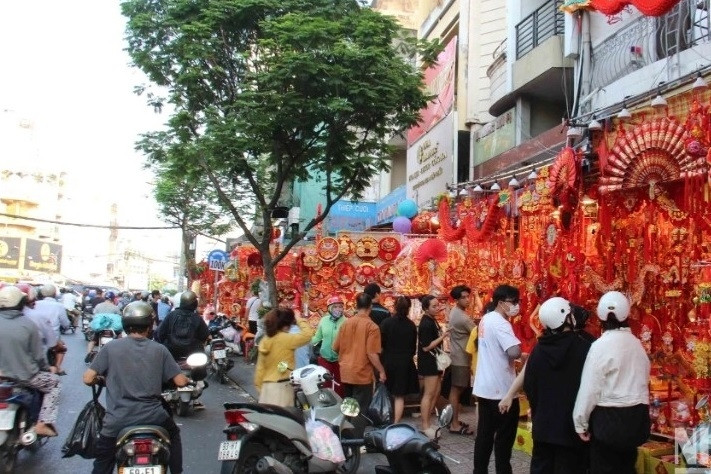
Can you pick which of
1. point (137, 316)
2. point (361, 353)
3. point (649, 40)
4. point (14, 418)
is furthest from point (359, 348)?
point (649, 40)

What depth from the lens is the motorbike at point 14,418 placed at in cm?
558

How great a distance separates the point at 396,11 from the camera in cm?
2647

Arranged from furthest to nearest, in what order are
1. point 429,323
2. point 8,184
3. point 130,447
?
point 8,184 < point 429,323 < point 130,447

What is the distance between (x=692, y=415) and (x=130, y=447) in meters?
4.67

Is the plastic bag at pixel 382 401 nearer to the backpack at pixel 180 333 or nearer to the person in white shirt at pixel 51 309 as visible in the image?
the backpack at pixel 180 333

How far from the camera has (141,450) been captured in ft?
14.4

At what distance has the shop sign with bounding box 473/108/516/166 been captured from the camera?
44.8ft

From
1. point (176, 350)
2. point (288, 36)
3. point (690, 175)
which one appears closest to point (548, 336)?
point (690, 175)

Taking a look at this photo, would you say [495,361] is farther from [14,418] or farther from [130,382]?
[14,418]

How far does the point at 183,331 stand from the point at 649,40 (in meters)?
7.35

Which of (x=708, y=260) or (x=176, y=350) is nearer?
(x=708, y=260)

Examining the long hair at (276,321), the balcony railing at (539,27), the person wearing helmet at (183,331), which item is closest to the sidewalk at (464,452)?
the long hair at (276,321)

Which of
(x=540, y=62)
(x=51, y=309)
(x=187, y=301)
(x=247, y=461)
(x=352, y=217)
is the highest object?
(x=540, y=62)

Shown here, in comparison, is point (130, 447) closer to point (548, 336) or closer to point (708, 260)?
point (548, 336)
